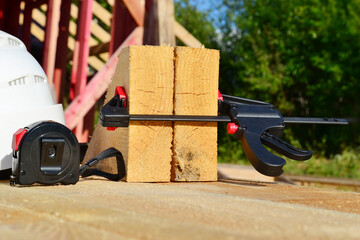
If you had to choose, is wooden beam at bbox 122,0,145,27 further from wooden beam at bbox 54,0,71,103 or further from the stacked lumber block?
the stacked lumber block

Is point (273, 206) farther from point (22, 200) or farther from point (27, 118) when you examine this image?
point (27, 118)

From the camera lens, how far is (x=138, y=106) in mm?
2520

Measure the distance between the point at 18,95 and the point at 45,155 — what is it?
18.5 inches

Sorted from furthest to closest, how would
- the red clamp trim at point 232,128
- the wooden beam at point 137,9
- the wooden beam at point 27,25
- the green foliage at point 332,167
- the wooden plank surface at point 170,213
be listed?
the green foliage at point 332,167, the wooden beam at point 27,25, the wooden beam at point 137,9, the red clamp trim at point 232,128, the wooden plank surface at point 170,213

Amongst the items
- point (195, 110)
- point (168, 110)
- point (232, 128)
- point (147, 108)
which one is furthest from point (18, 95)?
point (232, 128)

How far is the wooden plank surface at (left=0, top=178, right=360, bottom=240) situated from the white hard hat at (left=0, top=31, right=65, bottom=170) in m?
0.30

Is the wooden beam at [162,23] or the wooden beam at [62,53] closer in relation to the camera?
the wooden beam at [162,23]

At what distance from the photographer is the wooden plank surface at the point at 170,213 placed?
3.95ft

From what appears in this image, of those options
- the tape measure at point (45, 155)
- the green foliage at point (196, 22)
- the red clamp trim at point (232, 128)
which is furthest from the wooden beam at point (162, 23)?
the green foliage at point (196, 22)

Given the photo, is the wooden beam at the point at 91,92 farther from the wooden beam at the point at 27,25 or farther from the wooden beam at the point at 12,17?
the wooden beam at the point at 12,17

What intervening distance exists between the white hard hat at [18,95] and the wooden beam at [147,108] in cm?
40

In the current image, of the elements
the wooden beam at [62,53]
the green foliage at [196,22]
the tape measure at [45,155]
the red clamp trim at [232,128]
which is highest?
the green foliage at [196,22]

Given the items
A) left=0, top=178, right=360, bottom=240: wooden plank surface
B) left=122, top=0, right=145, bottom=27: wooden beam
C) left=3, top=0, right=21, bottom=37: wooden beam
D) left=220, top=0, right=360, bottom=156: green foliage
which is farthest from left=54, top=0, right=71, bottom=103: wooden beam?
left=0, top=178, right=360, bottom=240: wooden plank surface

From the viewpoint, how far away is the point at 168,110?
259 cm
